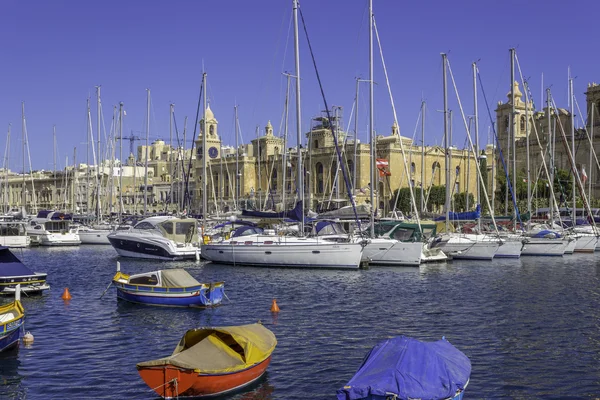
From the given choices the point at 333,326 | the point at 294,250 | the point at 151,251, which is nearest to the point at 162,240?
the point at 151,251

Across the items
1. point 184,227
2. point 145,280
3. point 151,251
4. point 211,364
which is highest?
point 184,227

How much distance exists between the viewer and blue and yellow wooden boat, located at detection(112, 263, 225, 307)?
24.7 m

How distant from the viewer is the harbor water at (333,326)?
1609 centimetres

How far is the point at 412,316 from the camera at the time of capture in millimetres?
23812

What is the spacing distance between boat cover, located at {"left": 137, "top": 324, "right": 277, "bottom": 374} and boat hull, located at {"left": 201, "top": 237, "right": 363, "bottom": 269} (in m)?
20.3

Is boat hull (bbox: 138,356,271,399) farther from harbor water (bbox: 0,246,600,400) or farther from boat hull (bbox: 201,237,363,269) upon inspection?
boat hull (bbox: 201,237,363,269)

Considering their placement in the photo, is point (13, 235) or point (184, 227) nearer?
point (184, 227)

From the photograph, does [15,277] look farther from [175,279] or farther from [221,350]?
[221,350]

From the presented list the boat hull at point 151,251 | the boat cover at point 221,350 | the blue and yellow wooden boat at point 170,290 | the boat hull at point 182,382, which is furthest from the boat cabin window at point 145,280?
the boat hull at point 151,251

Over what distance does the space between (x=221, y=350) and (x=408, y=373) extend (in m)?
4.45

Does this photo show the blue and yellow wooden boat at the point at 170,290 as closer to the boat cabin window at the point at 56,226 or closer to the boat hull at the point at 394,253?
the boat hull at the point at 394,253

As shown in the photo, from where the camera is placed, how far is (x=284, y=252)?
→ 1464 inches

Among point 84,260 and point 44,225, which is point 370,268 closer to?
point 84,260

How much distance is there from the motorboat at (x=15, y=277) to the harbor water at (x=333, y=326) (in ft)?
2.00
